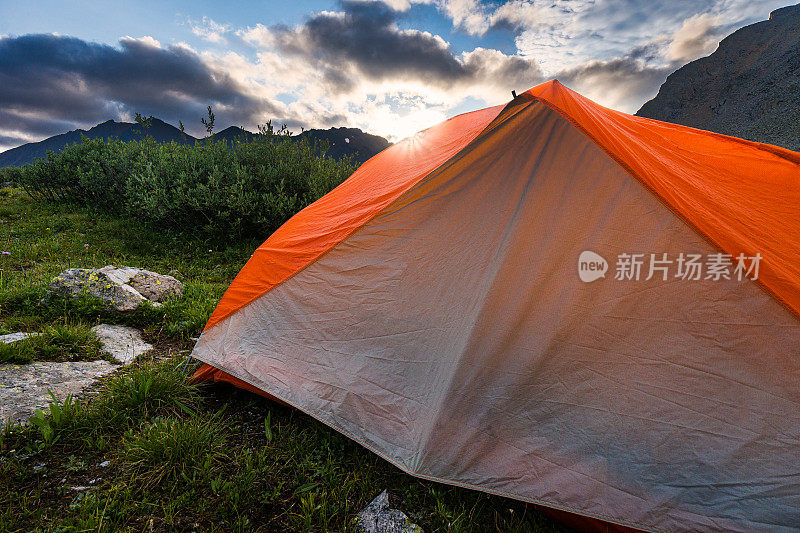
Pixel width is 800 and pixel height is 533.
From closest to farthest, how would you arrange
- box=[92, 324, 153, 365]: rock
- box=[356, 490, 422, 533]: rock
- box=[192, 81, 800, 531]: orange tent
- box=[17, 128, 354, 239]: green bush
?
box=[192, 81, 800, 531]: orange tent → box=[356, 490, 422, 533]: rock → box=[92, 324, 153, 365]: rock → box=[17, 128, 354, 239]: green bush

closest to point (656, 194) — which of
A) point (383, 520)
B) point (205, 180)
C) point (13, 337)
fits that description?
point (383, 520)

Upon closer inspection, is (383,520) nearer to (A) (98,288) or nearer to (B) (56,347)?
(B) (56,347)

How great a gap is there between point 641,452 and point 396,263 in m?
1.70

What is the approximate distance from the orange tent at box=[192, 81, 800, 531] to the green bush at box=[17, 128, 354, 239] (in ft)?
18.0

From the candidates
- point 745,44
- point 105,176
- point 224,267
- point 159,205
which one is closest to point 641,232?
point 224,267

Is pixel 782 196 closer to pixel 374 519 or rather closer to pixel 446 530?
pixel 446 530

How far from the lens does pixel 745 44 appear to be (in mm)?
71625

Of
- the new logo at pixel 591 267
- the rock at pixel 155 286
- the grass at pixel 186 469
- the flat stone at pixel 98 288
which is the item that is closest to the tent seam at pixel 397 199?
the grass at pixel 186 469

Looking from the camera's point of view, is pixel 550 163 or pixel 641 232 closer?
pixel 641 232

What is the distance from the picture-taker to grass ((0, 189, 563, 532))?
77.7 inches

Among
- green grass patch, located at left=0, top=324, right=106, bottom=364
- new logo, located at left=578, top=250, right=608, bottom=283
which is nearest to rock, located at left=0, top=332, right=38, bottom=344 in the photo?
green grass patch, located at left=0, top=324, right=106, bottom=364

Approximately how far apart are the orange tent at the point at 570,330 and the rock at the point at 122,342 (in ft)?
5.47

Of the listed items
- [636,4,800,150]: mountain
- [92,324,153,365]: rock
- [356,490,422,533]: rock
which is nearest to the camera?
[356,490,422,533]: rock

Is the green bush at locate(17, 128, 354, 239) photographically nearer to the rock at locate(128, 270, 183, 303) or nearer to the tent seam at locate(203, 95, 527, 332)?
the rock at locate(128, 270, 183, 303)
